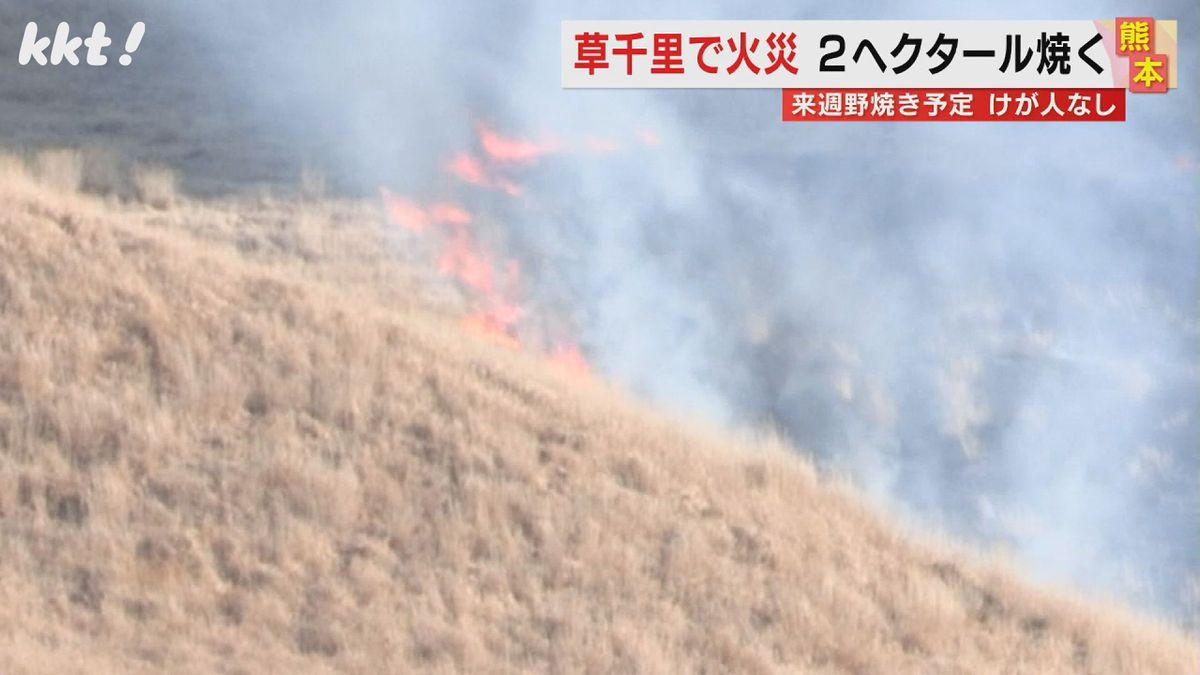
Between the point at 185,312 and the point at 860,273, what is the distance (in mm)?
11199

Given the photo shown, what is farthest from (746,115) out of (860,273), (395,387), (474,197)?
(395,387)

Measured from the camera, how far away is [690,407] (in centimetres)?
1747

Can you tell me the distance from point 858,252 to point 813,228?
706 millimetres

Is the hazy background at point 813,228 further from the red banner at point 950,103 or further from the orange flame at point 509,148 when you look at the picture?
the red banner at point 950,103

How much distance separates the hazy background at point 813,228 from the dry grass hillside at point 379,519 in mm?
4290

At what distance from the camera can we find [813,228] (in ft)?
72.2

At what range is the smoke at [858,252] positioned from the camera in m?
18.7

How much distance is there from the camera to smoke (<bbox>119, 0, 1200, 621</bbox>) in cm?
1870
